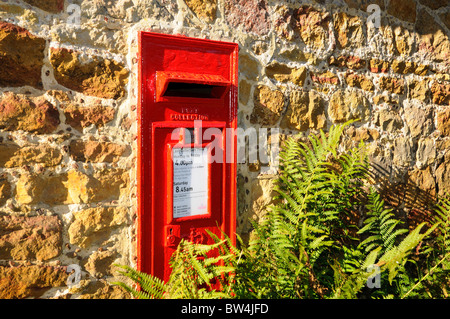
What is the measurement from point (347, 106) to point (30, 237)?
2.30 meters

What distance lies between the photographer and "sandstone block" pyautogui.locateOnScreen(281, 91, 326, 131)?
2625 millimetres

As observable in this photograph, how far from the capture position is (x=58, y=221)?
191cm

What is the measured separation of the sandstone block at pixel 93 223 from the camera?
1.96 metres

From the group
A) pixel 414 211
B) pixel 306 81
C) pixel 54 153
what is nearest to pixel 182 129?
pixel 54 153

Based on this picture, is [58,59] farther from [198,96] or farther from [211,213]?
[211,213]

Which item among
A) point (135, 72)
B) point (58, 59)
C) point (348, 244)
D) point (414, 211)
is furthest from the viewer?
point (414, 211)

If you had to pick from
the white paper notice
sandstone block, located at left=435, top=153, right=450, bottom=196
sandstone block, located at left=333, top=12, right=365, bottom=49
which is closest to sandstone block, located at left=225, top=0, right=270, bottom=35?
sandstone block, located at left=333, top=12, right=365, bottom=49

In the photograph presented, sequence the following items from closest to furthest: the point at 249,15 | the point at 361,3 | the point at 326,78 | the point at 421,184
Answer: the point at 249,15, the point at 326,78, the point at 361,3, the point at 421,184

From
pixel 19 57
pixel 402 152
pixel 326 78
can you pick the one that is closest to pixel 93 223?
pixel 19 57

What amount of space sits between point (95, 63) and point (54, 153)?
528mm

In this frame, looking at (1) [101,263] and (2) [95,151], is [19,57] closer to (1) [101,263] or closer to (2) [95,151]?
(2) [95,151]

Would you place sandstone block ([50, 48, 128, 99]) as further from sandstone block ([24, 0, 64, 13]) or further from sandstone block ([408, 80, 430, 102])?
sandstone block ([408, 80, 430, 102])

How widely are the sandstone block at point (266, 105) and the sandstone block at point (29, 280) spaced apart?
1.48 m

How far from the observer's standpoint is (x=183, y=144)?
214 centimetres
